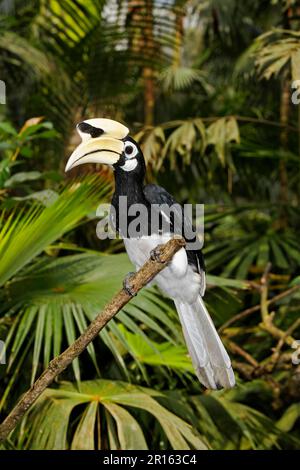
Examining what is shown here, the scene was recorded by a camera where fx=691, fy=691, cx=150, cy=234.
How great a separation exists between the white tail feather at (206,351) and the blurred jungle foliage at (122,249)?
0.83ft

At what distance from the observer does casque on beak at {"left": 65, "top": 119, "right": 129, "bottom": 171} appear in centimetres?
145

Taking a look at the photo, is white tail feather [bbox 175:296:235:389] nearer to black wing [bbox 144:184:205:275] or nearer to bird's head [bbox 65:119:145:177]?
black wing [bbox 144:184:205:275]

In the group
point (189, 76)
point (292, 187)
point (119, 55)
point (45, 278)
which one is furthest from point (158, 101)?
point (45, 278)

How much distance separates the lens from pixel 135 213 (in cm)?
168

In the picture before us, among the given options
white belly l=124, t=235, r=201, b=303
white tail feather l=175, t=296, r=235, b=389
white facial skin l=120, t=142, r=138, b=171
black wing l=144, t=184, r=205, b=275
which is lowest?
white tail feather l=175, t=296, r=235, b=389

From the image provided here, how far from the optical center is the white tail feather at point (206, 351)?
1585mm

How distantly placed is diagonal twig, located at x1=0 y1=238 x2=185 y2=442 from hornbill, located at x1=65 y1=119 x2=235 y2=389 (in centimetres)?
3

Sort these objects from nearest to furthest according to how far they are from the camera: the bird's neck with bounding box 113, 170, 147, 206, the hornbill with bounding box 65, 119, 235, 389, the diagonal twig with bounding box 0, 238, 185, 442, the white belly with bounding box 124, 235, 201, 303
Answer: the diagonal twig with bounding box 0, 238, 185, 442 → the hornbill with bounding box 65, 119, 235, 389 → the bird's neck with bounding box 113, 170, 147, 206 → the white belly with bounding box 124, 235, 201, 303

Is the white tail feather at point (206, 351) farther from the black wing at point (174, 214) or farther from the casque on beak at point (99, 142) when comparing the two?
the casque on beak at point (99, 142)

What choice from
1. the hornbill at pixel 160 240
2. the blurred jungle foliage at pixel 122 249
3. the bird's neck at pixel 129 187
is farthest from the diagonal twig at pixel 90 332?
the blurred jungle foliage at pixel 122 249

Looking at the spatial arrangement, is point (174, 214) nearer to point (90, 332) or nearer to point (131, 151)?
point (131, 151)

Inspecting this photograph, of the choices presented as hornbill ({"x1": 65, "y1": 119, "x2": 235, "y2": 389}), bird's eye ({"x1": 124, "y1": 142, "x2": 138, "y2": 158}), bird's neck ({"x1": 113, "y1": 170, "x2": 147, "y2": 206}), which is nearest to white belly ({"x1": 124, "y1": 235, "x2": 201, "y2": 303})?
hornbill ({"x1": 65, "y1": 119, "x2": 235, "y2": 389})

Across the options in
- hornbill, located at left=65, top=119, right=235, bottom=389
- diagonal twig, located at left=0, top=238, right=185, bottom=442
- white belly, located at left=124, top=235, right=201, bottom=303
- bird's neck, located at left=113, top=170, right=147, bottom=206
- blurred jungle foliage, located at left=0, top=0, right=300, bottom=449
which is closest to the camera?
diagonal twig, located at left=0, top=238, right=185, bottom=442
